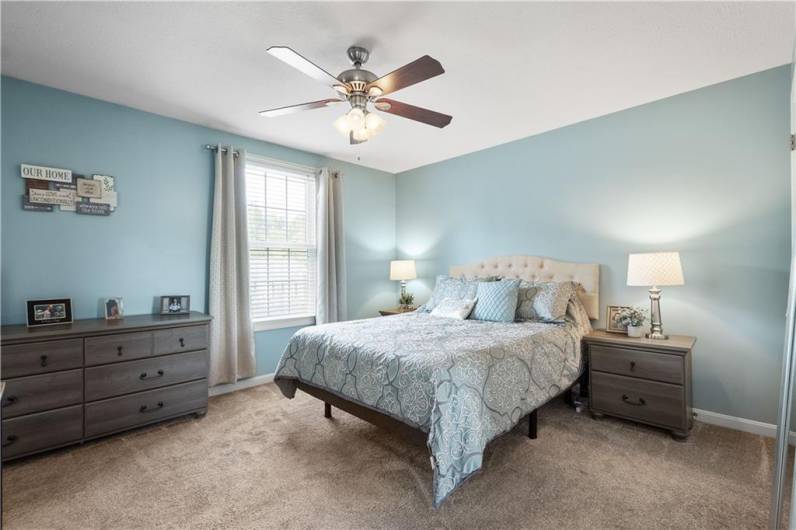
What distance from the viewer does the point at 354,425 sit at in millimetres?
2869

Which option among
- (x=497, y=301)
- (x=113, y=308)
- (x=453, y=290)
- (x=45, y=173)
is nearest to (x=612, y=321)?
(x=497, y=301)

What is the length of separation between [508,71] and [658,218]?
5.83 ft

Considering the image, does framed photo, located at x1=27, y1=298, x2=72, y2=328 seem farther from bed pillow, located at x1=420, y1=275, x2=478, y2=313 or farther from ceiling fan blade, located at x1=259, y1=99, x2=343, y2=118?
bed pillow, located at x1=420, y1=275, x2=478, y2=313

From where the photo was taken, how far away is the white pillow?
3.41m

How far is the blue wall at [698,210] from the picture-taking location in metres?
2.62

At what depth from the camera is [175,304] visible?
3332mm

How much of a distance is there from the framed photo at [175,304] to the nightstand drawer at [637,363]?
3.50 m

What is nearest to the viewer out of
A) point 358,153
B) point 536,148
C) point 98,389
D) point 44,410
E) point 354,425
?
point 44,410

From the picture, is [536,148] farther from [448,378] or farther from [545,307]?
[448,378]

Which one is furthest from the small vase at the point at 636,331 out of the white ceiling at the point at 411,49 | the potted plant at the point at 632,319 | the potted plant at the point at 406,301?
the potted plant at the point at 406,301

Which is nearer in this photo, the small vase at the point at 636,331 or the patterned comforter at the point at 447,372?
the patterned comforter at the point at 447,372

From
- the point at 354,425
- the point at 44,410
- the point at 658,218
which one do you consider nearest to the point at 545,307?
the point at 658,218

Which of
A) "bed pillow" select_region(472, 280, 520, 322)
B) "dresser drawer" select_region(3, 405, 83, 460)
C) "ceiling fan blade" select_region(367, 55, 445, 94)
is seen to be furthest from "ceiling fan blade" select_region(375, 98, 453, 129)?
"dresser drawer" select_region(3, 405, 83, 460)

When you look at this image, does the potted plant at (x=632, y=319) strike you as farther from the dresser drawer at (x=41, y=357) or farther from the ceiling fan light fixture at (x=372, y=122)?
the dresser drawer at (x=41, y=357)
